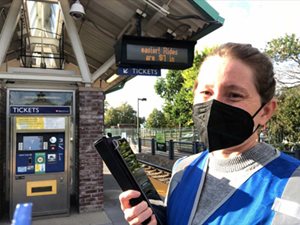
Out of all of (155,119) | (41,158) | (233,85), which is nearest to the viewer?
(233,85)

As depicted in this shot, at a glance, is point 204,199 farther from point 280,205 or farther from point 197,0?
point 197,0

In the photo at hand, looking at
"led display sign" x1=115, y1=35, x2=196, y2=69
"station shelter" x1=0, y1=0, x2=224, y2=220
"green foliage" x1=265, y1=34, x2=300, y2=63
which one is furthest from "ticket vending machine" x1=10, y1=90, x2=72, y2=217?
"green foliage" x1=265, y1=34, x2=300, y2=63

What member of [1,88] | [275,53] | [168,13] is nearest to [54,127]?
[1,88]

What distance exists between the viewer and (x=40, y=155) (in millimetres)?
6660

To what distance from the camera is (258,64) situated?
146 cm

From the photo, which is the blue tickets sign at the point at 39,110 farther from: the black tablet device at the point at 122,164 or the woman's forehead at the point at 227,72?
the woman's forehead at the point at 227,72

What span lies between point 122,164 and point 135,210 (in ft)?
0.68

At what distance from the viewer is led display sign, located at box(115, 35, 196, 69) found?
19.4 ft

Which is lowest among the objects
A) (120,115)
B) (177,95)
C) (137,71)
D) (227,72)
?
(227,72)

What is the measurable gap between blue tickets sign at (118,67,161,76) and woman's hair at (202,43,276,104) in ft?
16.1

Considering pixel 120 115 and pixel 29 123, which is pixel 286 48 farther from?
pixel 120 115

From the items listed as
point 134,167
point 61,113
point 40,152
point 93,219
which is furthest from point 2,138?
point 134,167

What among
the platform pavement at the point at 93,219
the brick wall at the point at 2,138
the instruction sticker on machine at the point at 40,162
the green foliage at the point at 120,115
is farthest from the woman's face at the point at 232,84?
the green foliage at the point at 120,115

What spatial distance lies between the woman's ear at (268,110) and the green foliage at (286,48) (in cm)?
2236
